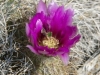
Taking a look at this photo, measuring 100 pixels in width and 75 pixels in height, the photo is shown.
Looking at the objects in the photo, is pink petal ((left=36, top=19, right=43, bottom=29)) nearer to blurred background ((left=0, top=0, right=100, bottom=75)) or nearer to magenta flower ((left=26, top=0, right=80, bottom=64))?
magenta flower ((left=26, top=0, right=80, bottom=64))

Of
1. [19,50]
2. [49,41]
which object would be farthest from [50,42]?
[19,50]

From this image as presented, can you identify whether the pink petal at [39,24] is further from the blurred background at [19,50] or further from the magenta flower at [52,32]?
the blurred background at [19,50]

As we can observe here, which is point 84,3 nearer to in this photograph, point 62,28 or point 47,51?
point 62,28

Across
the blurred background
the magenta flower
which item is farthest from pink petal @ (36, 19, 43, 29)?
the blurred background

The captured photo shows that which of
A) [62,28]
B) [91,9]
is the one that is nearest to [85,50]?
[91,9]

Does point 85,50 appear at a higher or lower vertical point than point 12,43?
lower

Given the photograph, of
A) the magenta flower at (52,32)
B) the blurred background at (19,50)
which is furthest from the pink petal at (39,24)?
the blurred background at (19,50)

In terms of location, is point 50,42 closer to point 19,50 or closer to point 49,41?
point 49,41

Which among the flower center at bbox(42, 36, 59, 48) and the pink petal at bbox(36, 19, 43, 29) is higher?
the pink petal at bbox(36, 19, 43, 29)

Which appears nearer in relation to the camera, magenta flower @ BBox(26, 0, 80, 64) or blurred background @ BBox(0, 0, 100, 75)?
magenta flower @ BBox(26, 0, 80, 64)
